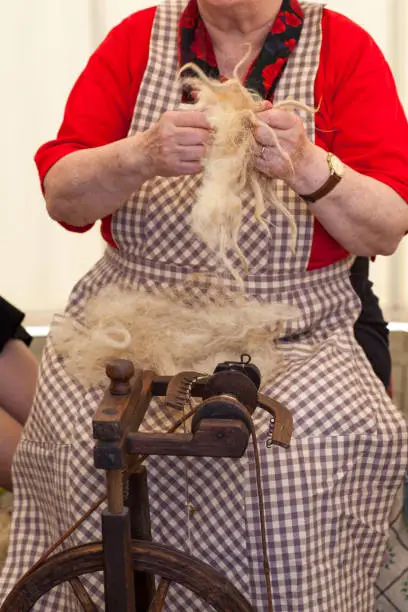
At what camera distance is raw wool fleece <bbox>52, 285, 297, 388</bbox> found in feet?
5.67

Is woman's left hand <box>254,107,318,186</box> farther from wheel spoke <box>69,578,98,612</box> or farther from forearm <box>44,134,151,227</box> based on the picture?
wheel spoke <box>69,578,98,612</box>

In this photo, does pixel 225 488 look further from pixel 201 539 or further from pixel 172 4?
pixel 172 4

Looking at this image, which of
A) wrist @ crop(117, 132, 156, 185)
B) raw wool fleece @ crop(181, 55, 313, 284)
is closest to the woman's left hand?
raw wool fleece @ crop(181, 55, 313, 284)

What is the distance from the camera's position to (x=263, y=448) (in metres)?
1.63

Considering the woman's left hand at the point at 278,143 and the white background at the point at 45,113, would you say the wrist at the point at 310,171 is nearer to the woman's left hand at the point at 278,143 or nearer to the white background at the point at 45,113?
the woman's left hand at the point at 278,143

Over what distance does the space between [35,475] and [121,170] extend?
25.8 inches

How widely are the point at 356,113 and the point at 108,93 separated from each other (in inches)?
20.3

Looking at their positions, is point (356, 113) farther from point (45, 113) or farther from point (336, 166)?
point (45, 113)

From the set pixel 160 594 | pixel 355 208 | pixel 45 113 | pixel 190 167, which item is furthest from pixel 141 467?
pixel 45 113

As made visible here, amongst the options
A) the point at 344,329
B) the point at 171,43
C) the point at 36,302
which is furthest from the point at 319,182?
the point at 36,302

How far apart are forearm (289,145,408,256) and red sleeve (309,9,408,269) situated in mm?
61

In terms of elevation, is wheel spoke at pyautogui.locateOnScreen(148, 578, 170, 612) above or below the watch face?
below

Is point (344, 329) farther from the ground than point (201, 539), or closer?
farther from the ground

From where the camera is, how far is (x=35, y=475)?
1906mm
